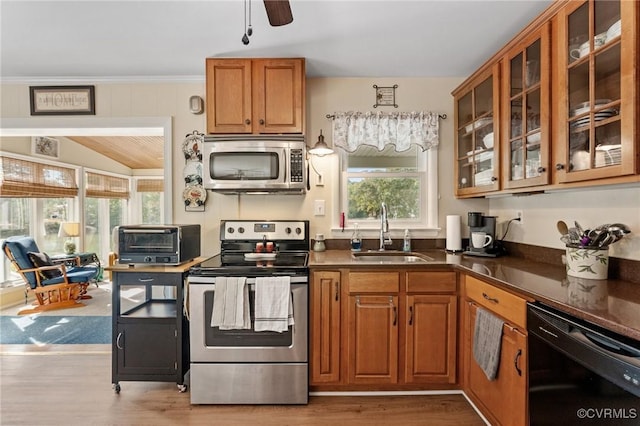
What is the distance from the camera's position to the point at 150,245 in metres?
2.28

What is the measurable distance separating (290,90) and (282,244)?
1219mm

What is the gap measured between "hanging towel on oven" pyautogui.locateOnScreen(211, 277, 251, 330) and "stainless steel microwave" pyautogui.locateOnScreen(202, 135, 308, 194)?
2.45 feet

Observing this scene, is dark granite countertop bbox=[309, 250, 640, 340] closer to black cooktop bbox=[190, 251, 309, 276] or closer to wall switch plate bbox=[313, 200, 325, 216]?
black cooktop bbox=[190, 251, 309, 276]

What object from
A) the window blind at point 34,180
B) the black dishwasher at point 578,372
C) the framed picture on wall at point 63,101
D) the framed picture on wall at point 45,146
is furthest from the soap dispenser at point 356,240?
the framed picture on wall at point 45,146

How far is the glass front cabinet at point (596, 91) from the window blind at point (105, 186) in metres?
6.69

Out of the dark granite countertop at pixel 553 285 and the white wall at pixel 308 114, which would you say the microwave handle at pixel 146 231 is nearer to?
the white wall at pixel 308 114

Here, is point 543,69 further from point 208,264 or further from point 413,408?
point 208,264

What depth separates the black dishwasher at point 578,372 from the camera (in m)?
0.99

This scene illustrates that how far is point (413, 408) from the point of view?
6.85 ft

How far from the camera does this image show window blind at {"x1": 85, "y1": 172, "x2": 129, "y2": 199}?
5.80 metres

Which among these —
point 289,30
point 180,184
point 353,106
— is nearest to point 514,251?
point 353,106

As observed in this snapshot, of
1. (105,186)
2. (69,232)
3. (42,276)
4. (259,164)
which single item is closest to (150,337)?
(259,164)

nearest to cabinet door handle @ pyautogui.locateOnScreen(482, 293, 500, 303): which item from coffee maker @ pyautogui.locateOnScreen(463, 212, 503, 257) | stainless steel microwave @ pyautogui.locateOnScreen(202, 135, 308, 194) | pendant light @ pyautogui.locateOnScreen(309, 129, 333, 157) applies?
coffee maker @ pyautogui.locateOnScreen(463, 212, 503, 257)

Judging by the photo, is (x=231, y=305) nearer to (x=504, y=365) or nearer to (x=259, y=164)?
(x=259, y=164)
